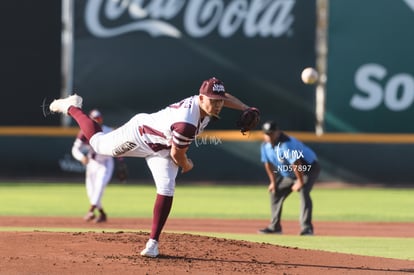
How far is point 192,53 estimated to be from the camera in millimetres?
23328

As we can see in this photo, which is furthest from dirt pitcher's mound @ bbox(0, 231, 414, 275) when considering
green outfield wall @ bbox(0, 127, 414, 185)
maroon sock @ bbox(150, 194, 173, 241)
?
green outfield wall @ bbox(0, 127, 414, 185)

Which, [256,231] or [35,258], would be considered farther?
[256,231]

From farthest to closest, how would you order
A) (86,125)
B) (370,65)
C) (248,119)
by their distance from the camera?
(370,65)
(86,125)
(248,119)

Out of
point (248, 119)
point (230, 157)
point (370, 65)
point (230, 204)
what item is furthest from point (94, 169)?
point (370, 65)

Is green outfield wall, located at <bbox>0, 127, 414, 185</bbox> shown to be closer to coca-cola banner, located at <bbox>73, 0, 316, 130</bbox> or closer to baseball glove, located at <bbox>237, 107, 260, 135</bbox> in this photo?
coca-cola banner, located at <bbox>73, 0, 316, 130</bbox>

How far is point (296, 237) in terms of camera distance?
40.1 ft

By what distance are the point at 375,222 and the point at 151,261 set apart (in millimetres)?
7772

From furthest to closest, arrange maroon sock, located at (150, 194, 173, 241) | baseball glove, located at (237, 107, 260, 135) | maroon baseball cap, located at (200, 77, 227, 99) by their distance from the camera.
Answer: maroon sock, located at (150, 194, 173, 241), baseball glove, located at (237, 107, 260, 135), maroon baseball cap, located at (200, 77, 227, 99)

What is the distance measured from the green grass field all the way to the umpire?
58cm

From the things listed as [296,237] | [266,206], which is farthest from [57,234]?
[266,206]

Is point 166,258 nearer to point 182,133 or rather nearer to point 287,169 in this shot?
point 182,133

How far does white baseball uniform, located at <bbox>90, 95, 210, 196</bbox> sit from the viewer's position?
26.6 feet

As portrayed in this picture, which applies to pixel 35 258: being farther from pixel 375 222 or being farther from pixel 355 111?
pixel 355 111

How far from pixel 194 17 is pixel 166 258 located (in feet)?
50.4
